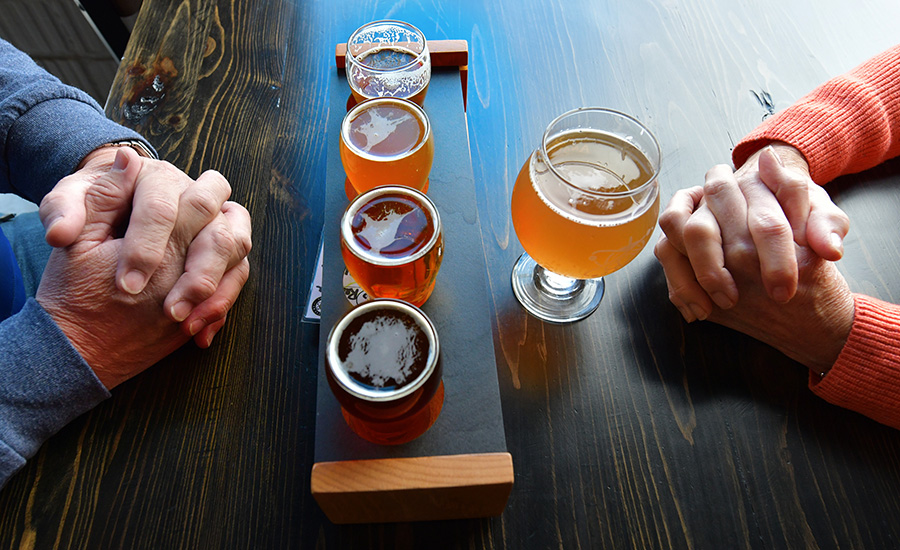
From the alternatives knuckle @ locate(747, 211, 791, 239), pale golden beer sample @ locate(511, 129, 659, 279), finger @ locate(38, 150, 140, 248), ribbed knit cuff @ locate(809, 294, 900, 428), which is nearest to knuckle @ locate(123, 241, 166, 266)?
finger @ locate(38, 150, 140, 248)

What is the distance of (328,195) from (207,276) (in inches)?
9.7

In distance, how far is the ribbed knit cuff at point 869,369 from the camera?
2.60 feet

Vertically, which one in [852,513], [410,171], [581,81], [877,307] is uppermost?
[410,171]

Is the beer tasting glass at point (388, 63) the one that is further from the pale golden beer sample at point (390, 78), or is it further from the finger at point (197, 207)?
the finger at point (197, 207)

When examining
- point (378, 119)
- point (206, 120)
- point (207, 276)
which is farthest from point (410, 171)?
point (206, 120)

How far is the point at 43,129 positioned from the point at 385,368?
94cm

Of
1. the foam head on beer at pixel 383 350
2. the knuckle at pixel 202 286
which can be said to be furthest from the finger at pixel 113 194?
the foam head on beer at pixel 383 350

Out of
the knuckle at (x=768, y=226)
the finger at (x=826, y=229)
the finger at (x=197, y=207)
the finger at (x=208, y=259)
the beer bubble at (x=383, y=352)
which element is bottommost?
the finger at (x=826, y=229)

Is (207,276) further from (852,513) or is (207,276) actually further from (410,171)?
(852,513)

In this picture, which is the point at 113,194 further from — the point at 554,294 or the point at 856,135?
the point at 856,135

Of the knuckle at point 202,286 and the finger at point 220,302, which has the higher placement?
the knuckle at point 202,286

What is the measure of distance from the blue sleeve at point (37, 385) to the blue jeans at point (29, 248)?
0.35m

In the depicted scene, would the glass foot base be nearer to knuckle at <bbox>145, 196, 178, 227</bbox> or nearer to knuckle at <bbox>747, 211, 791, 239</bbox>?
knuckle at <bbox>747, 211, 791, 239</bbox>

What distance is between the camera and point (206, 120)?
1183 millimetres
